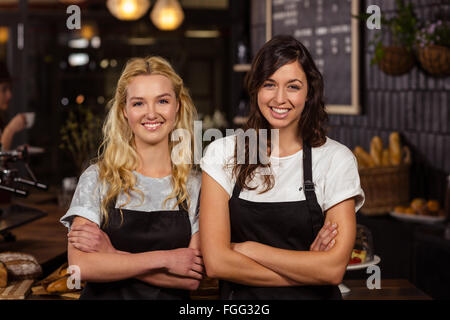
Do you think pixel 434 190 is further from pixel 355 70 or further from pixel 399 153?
pixel 355 70

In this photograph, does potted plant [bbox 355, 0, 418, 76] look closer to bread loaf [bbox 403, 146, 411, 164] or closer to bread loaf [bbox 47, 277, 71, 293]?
bread loaf [bbox 403, 146, 411, 164]

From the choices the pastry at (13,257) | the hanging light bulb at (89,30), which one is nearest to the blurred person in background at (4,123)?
the pastry at (13,257)

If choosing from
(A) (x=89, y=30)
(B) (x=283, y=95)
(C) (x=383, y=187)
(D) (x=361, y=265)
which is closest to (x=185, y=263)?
(B) (x=283, y=95)

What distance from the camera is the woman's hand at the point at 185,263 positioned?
5.31ft

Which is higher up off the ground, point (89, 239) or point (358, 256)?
point (89, 239)

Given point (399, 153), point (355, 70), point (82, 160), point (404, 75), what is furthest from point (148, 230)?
point (355, 70)

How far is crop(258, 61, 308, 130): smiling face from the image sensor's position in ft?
5.39

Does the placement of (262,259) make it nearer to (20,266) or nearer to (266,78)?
(266,78)

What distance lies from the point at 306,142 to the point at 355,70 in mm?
2763

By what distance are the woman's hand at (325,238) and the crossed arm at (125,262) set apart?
0.32 m

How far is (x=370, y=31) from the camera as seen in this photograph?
13.9 feet

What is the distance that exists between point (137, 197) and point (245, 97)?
13.5 ft

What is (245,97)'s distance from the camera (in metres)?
5.74

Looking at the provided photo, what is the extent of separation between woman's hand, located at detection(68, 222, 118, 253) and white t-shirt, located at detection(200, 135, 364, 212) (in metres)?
0.33
